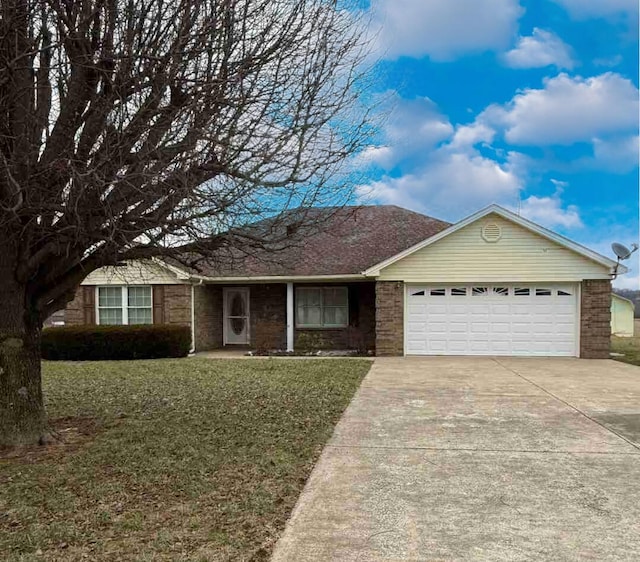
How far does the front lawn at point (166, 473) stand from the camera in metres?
3.79

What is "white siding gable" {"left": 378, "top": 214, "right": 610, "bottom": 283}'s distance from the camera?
15.8 m

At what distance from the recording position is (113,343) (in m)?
16.3

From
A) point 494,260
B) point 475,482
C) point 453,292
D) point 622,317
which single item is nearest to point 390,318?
point 453,292

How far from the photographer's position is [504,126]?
1463 centimetres

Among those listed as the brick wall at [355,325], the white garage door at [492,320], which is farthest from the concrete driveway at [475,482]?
the brick wall at [355,325]

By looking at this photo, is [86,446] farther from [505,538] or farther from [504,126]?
[504,126]

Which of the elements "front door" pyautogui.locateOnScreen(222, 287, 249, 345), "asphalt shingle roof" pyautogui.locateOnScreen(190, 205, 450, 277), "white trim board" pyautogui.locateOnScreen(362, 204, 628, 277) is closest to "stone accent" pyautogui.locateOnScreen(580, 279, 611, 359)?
"white trim board" pyautogui.locateOnScreen(362, 204, 628, 277)

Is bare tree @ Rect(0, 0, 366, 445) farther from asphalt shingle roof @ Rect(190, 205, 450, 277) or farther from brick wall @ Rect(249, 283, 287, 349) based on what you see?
brick wall @ Rect(249, 283, 287, 349)

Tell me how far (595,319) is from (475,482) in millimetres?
12484

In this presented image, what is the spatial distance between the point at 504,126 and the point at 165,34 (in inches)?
465

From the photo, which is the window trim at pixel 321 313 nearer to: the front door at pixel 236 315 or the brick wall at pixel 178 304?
the front door at pixel 236 315

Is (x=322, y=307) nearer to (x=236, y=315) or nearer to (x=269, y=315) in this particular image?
(x=269, y=315)

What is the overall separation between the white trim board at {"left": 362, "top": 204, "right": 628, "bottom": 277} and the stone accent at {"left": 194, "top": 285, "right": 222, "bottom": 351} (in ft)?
19.1

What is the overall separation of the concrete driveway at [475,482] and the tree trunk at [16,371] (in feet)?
10.9
